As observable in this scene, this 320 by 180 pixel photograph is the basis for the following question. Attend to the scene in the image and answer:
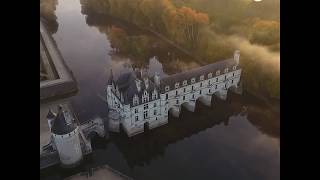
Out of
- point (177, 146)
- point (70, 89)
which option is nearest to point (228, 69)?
point (177, 146)

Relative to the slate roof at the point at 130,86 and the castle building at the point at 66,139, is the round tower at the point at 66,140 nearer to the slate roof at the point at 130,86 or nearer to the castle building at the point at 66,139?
the castle building at the point at 66,139

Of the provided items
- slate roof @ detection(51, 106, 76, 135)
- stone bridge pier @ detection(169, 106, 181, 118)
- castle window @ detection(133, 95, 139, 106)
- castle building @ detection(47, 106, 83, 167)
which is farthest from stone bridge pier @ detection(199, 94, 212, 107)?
slate roof @ detection(51, 106, 76, 135)

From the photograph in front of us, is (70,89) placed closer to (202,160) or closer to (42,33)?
(42,33)

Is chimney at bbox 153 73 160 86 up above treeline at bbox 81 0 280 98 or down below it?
below

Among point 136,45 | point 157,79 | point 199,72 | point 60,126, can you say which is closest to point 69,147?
point 60,126

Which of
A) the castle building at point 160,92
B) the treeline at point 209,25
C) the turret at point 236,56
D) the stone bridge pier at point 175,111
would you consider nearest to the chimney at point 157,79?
the castle building at point 160,92

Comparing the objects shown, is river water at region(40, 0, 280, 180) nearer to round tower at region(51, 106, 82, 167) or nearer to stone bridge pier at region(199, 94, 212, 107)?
stone bridge pier at region(199, 94, 212, 107)
